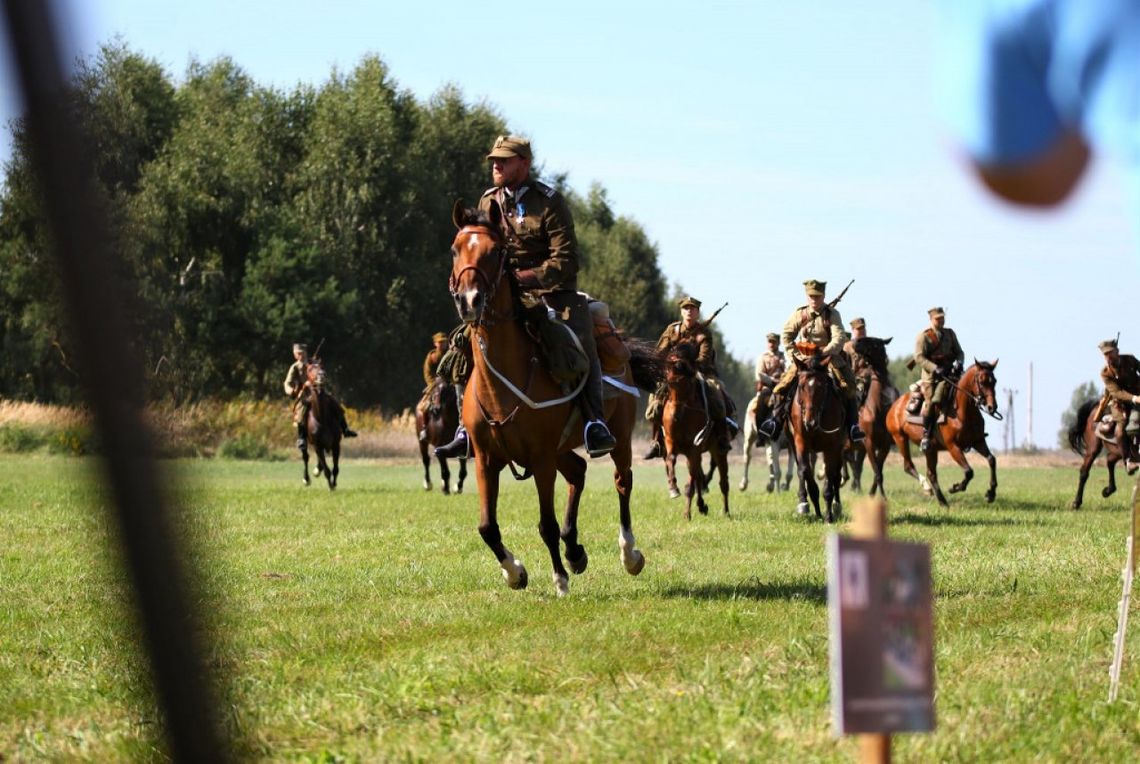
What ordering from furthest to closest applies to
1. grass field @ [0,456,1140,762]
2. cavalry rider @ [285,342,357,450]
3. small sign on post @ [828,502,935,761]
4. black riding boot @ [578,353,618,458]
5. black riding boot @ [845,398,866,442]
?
cavalry rider @ [285,342,357,450] < black riding boot @ [845,398,866,442] < black riding boot @ [578,353,618,458] < grass field @ [0,456,1140,762] < small sign on post @ [828,502,935,761]

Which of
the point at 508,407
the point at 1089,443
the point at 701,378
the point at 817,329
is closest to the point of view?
the point at 508,407

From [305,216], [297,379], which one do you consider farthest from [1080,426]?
[305,216]

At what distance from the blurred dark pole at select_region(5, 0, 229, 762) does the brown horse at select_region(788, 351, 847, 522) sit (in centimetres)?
1730

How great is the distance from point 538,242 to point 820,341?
9.92 meters

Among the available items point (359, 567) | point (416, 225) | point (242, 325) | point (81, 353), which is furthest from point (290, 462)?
point (81, 353)

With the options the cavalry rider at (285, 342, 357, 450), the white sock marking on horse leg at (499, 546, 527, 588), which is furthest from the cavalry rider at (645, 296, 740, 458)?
the white sock marking on horse leg at (499, 546, 527, 588)

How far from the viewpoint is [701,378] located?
23141mm

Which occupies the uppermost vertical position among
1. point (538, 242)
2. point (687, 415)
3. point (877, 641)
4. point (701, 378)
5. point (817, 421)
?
point (538, 242)

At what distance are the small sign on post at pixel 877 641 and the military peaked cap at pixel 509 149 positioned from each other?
7.38 m

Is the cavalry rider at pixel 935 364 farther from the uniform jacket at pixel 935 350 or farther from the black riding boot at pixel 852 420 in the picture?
the black riding boot at pixel 852 420

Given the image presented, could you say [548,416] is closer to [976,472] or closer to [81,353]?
[81,353]

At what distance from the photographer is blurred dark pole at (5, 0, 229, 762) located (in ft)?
11.1

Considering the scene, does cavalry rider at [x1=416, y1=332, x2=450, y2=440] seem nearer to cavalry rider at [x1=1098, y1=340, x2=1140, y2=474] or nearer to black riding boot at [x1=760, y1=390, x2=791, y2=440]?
black riding boot at [x1=760, y1=390, x2=791, y2=440]

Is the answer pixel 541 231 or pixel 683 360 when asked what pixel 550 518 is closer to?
pixel 541 231
